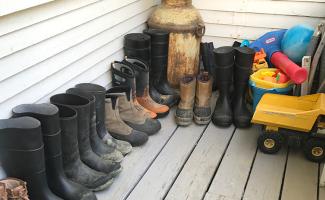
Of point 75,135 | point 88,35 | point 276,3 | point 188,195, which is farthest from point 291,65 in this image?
point 75,135

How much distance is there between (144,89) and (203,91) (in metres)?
0.41

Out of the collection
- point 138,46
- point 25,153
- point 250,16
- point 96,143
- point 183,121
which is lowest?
point 183,121

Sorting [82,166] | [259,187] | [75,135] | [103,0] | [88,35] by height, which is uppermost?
[103,0]

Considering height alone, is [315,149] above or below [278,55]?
below

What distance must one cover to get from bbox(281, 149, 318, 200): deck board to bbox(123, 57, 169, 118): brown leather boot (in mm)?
910

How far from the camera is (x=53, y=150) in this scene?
5.99 feet

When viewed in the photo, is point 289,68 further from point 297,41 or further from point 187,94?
point 187,94

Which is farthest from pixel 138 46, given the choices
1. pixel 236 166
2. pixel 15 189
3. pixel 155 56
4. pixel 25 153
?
pixel 15 189

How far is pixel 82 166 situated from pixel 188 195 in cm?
57

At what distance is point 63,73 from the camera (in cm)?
220

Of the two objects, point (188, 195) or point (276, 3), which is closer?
point (188, 195)

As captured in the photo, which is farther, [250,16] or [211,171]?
[250,16]

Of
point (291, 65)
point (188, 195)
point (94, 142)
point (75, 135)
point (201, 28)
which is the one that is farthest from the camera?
point (201, 28)

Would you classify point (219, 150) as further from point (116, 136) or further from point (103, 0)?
point (103, 0)
